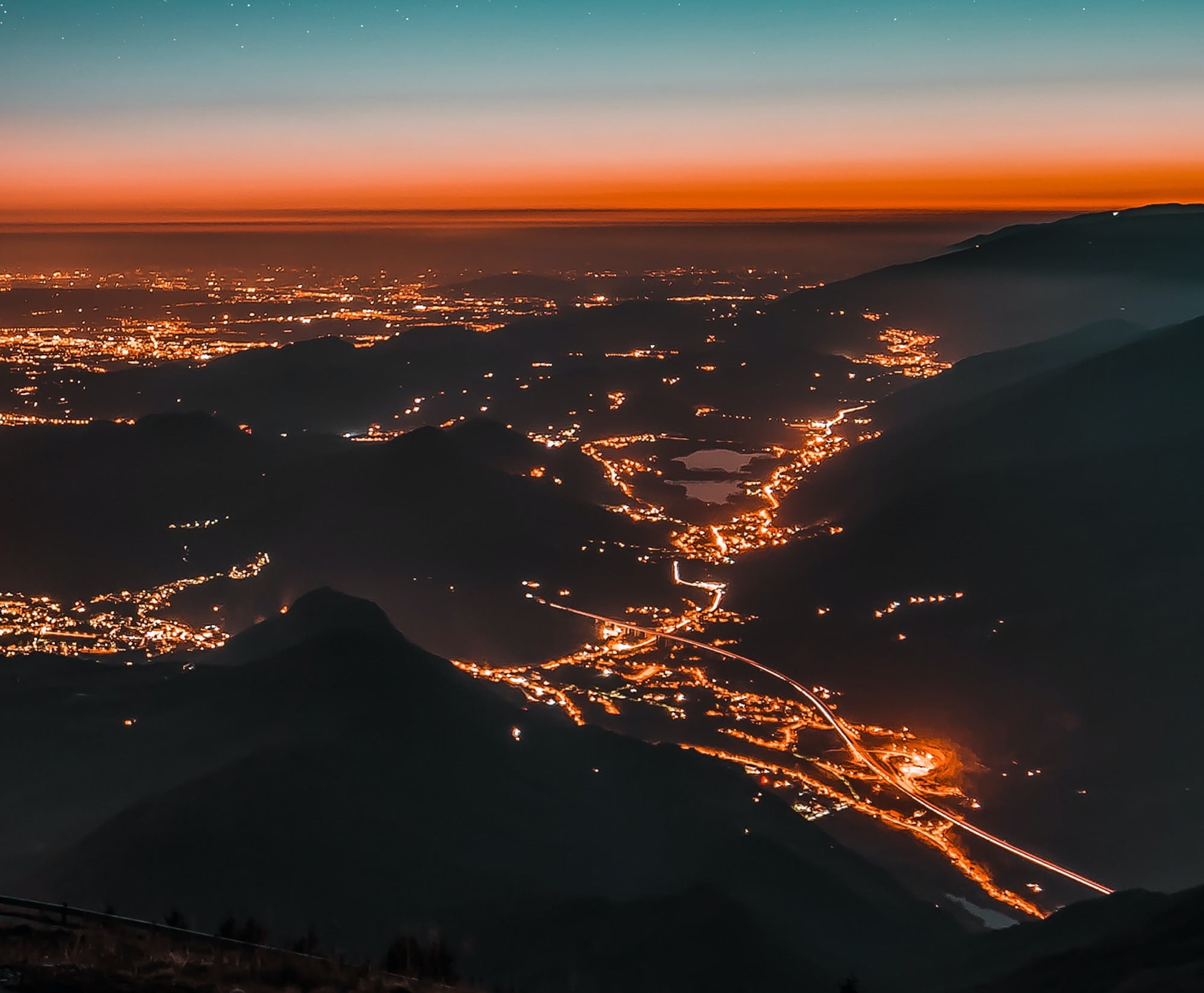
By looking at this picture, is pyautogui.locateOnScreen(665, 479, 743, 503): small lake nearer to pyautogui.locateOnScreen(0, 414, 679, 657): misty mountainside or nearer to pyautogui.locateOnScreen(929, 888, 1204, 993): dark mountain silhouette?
pyautogui.locateOnScreen(0, 414, 679, 657): misty mountainside

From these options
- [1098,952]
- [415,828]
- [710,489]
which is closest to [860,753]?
[415,828]

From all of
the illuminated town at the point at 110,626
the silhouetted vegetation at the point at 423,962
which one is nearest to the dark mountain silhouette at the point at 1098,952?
the silhouetted vegetation at the point at 423,962

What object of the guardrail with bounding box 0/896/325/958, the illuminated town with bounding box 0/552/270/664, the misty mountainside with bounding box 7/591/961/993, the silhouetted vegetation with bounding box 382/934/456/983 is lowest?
the illuminated town with bounding box 0/552/270/664

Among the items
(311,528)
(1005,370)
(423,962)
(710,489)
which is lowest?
(710,489)

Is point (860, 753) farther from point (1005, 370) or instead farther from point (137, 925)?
point (1005, 370)

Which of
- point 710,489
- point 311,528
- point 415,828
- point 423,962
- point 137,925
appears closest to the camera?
point 137,925

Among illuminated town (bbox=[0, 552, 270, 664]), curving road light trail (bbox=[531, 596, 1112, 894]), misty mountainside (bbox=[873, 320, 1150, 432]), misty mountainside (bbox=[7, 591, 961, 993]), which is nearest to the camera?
misty mountainside (bbox=[7, 591, 961, 993])

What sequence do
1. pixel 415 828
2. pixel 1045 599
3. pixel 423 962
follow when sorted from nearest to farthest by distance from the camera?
pixel 423 962
pixel 415 828
pixel 1045 599

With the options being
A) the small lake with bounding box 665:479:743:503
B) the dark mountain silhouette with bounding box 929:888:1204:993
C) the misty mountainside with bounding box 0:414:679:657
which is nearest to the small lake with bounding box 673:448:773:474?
the small lake with bounding box 665:479:743:503
